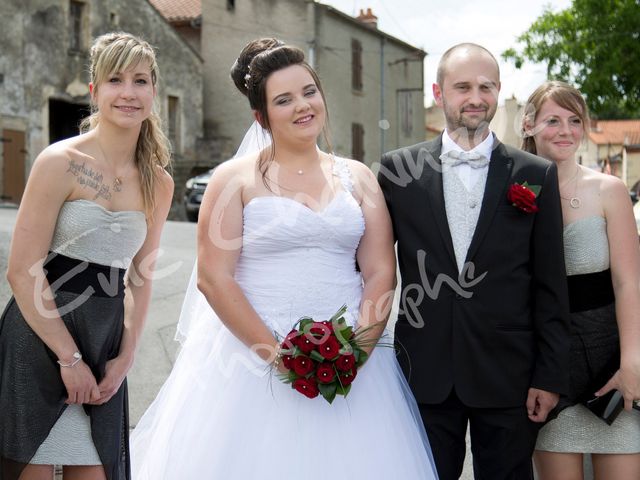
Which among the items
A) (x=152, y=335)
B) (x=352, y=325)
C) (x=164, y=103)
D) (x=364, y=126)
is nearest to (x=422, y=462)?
(x=352, y=325)

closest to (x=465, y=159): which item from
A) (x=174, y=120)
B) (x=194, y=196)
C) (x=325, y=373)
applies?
(x=325, y=373)

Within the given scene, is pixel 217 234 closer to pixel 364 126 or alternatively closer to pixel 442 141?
pixel 442 141

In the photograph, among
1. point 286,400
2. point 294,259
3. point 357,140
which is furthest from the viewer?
point 357,140

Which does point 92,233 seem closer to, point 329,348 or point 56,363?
point 56,363

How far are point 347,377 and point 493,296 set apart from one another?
66 centimetres

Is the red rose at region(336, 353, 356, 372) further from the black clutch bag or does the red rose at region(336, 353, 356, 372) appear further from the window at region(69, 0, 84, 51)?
the window at region(69, 0, 84, 51)

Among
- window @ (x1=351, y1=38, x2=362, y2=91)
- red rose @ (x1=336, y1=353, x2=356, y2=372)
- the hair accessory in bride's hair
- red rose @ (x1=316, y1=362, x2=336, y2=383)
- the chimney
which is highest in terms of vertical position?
the chimney

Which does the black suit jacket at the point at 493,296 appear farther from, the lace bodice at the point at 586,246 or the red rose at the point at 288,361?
the red rose at the point at 288,361

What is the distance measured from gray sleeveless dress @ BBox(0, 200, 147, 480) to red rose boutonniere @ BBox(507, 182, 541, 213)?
1461 mm

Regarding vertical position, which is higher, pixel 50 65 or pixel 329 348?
pixel 50 65

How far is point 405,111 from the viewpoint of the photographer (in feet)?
A: 112

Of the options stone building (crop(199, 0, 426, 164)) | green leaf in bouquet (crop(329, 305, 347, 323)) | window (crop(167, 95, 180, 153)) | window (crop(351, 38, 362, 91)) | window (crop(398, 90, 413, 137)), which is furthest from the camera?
window (crop(398, 90, 413, 137))

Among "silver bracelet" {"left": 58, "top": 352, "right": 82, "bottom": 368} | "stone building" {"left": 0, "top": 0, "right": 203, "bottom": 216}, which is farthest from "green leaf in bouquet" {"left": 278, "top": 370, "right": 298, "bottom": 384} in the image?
"stone building" {"left": 0, "top": 0, "right": 203, "bottom": 216}

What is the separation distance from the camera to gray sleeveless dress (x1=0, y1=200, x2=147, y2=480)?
2.88 meters
